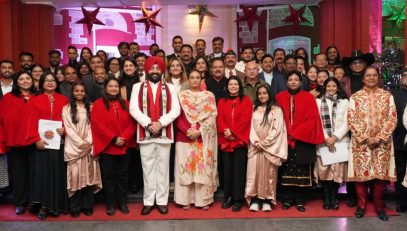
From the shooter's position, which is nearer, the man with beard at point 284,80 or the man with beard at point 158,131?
the man with beard at point 158,131

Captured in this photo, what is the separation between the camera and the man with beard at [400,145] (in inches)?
203

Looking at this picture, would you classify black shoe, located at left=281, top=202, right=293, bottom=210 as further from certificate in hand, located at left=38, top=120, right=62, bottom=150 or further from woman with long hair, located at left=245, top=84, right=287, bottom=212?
certificate in hand, located at left=38, top=120, right=62, bottom=150

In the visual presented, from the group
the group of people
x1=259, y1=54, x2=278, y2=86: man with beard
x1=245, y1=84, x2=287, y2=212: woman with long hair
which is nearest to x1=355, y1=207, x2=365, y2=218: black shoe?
the group of people

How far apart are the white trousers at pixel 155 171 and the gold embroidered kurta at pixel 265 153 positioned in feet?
3.18

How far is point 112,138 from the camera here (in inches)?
193

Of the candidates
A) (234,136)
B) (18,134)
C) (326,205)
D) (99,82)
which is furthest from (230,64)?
(18,134)

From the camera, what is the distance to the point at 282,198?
5.42 m

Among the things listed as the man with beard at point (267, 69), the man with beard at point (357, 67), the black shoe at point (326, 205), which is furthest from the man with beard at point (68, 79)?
the man with beard at point (357, 67)

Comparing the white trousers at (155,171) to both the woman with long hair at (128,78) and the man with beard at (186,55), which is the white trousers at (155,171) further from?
the man with beard at (186,55)

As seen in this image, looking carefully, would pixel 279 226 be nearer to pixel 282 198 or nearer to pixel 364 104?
pixel 282 198

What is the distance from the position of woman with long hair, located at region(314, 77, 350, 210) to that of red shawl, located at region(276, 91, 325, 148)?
123mm

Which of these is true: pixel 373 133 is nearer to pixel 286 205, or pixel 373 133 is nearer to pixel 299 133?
pixel 299 133

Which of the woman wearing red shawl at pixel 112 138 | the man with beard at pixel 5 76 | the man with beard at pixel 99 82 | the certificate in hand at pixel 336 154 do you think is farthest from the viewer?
the man with beard at pixel 99 82

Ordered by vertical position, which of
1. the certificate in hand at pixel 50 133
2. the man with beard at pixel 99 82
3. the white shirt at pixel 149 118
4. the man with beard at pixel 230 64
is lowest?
the certificate in hand at pixel 50 133
